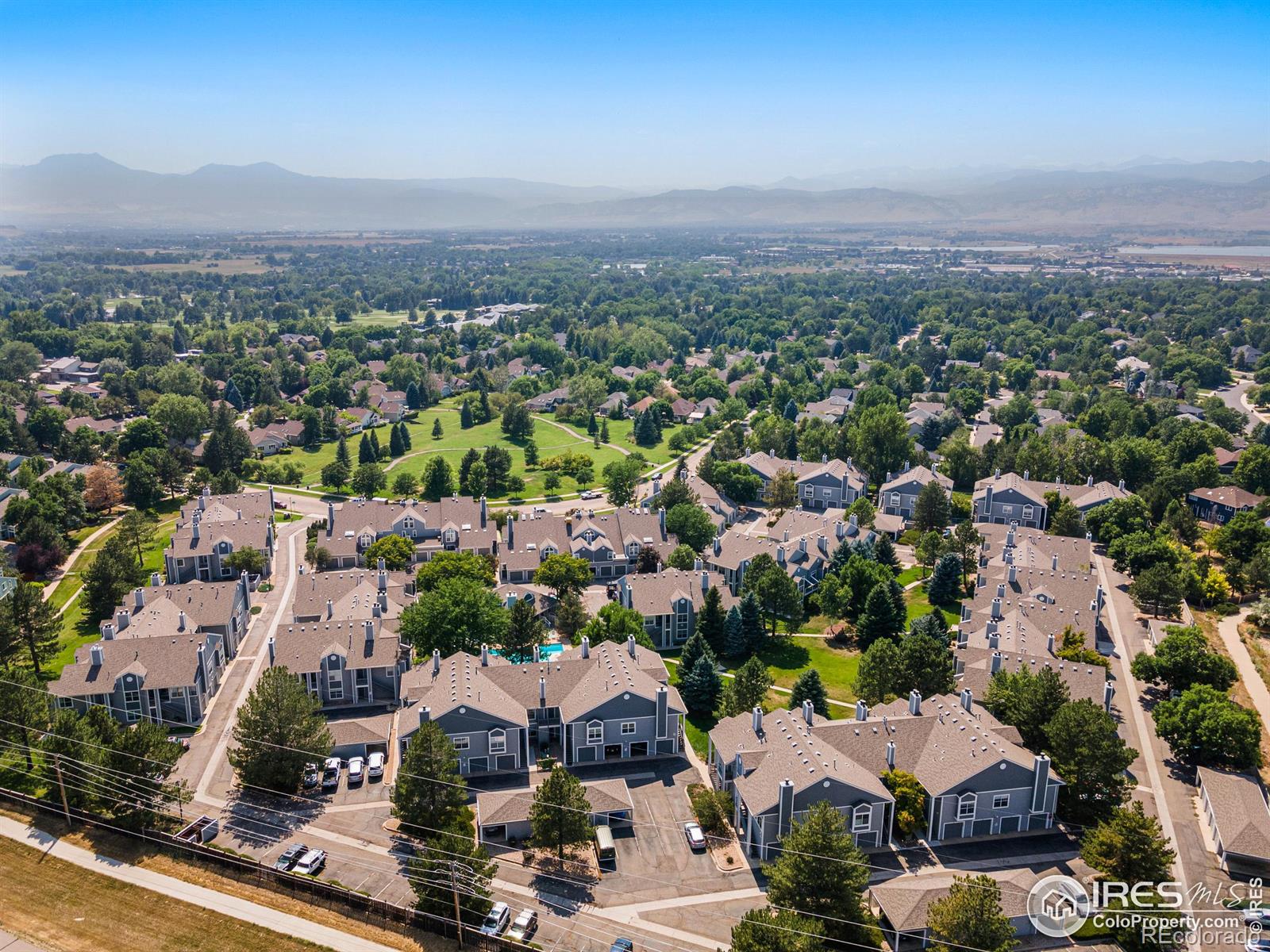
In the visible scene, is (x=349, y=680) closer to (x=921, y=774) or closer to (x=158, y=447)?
(x=921, y=774)

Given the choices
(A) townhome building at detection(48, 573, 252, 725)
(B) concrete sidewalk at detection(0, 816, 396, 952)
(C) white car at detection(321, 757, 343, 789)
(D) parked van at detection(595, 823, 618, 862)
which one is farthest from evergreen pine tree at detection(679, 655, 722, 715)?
(A) townhome building at detection(48, 573, 252, 725)

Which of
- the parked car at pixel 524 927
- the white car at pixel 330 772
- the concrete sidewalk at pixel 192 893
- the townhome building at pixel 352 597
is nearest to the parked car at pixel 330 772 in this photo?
the white car at pixel 330 772

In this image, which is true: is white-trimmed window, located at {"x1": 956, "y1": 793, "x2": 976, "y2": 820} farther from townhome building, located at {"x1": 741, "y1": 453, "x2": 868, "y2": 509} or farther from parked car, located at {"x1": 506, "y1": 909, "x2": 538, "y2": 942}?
townhome building, located at {"x1": 741, "y1": 453, "x2": 868, "y2": 509}

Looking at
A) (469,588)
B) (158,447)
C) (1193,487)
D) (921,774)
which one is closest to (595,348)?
(158,447)

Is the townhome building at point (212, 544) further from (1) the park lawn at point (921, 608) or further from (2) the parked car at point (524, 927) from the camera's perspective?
(1) the park lawn at point (921, 608)

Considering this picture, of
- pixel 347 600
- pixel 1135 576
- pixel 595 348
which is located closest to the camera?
pixel 347 600
